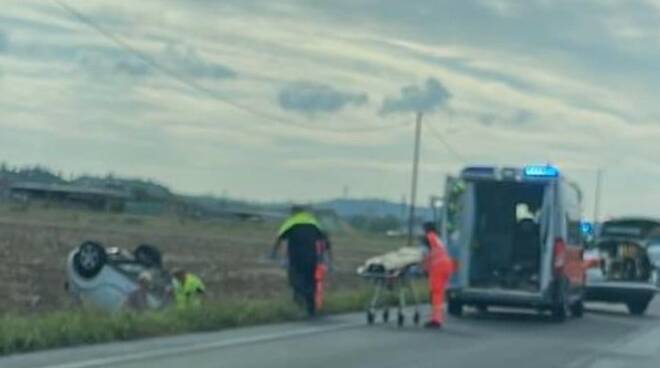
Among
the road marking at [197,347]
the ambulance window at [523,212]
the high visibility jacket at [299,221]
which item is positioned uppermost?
the ambulance window at [523,212]

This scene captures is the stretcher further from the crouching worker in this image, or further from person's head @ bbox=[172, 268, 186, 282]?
person's head @ bbox=[172, 268, 186, 282]

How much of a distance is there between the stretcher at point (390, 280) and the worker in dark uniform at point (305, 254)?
31.6 inches

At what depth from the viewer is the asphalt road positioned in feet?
61.4

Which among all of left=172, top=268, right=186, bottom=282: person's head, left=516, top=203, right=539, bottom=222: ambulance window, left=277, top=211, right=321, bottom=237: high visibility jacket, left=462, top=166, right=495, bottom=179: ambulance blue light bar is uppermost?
left=462, top=166, right=495, bottom=179: ambulance blue light bar

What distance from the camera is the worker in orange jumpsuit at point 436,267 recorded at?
27344 millimetres

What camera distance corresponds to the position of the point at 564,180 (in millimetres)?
31453

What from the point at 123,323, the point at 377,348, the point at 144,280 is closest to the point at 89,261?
the point at 144,280

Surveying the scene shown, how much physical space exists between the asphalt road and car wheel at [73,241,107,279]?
13.0ft

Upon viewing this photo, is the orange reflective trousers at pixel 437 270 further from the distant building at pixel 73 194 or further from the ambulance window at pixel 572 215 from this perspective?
the distant building at pixel 73 194

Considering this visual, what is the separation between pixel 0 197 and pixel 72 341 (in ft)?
356

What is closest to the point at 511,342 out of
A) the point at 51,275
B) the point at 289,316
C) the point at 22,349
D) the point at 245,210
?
the point at 289,316

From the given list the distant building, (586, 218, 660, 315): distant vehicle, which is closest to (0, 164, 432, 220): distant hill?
the distant building

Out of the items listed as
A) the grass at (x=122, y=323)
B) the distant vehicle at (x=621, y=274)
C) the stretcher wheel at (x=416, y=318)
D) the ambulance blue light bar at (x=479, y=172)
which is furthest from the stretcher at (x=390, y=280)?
the distant vehicle at (x=621, y=274)

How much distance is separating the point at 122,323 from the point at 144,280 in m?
7.10
